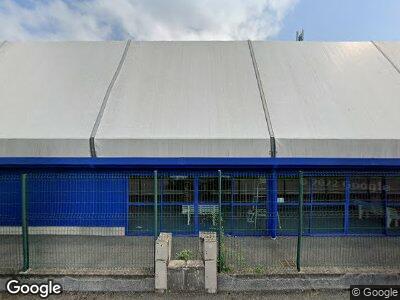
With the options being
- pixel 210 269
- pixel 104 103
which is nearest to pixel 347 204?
pixel 210 269

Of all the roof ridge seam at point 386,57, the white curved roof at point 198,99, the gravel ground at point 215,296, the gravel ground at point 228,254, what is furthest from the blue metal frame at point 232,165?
the roof ridge seam at point 386,57

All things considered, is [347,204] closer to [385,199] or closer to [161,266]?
[385,199]

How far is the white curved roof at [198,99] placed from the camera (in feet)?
34.6

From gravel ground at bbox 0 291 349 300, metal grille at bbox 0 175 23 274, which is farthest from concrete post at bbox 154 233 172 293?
metal grille at bbox 0 175 23 274

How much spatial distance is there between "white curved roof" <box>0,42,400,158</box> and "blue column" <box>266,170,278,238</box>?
3.45ft

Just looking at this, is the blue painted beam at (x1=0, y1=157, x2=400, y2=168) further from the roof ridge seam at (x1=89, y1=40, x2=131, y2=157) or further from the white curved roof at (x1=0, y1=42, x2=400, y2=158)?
the roof ridge seam at (x1=89, y1=40, x2=131, y2=157)

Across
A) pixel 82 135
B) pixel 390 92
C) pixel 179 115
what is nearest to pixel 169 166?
pixel 179 115

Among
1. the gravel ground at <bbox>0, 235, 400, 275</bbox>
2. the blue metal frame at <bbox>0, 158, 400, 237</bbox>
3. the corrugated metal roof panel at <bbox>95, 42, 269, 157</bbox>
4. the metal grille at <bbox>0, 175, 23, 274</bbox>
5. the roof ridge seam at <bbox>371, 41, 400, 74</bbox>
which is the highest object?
the roof ridge seam at <bbox>371, 41, 400, 74</bbox>

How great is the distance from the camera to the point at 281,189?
1123 cm

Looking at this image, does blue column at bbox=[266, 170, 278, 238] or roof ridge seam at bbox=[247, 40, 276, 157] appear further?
blue column at bbox=[266, 170, 278, 238]

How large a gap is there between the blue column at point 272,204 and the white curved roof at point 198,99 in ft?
3.45

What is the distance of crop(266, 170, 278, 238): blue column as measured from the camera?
11.0m

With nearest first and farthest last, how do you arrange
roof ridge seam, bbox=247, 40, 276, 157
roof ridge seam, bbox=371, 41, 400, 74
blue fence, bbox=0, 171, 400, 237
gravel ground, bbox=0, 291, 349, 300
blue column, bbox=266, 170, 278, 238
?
gravel ground, bbox=0, 291, 349, 300
roof ridge seam, bbox=247, 40, 276, 157
blue column, bbox=266, 170, 278, 238
blue fence, bbox=0, 171, 400, 237
roof ridge seam, bbox=371, 41, 400, 74

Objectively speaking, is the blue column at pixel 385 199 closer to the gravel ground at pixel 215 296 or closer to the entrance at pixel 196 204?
the entrance at pixel 196 204
